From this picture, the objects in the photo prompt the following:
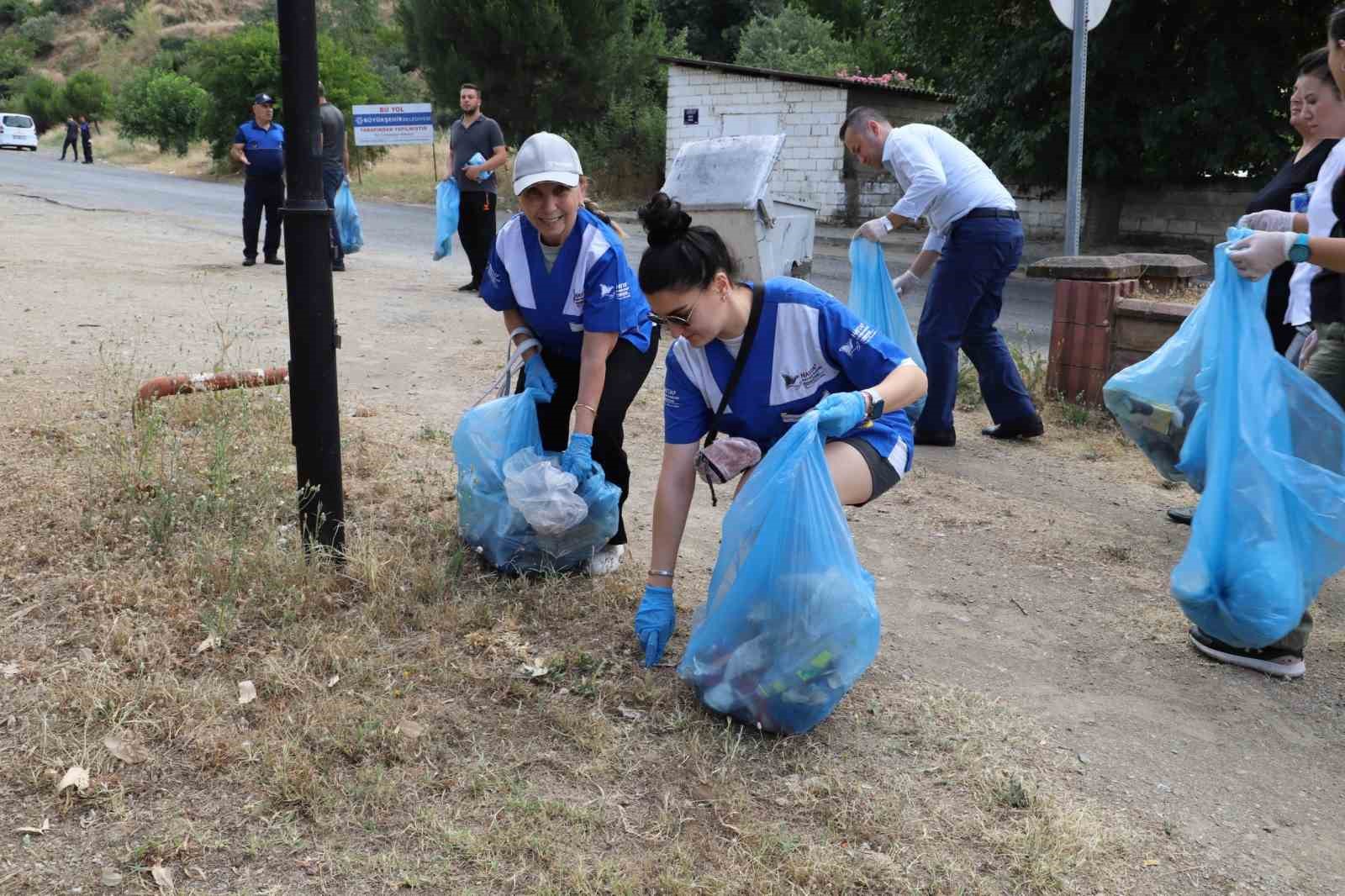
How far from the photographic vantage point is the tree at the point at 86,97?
150 feet

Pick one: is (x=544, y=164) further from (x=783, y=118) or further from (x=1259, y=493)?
(x=783, y=118)

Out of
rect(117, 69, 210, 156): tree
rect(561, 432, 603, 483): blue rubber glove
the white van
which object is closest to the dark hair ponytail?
rect(561, 432, 603, 483): blue rubber glove

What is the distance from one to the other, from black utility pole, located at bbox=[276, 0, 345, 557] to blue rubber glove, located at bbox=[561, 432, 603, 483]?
2.07 ft

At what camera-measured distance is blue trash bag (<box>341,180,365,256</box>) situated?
30.9 feet

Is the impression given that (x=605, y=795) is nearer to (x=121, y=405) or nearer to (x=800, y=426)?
(x=800, y=426)

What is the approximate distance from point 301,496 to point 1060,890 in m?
2.15

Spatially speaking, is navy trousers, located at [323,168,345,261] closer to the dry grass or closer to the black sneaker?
the dry grass

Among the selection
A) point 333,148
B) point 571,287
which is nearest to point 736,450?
point 571,287

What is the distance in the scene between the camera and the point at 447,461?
175 inches

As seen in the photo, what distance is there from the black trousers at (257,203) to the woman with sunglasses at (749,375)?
24.2ft

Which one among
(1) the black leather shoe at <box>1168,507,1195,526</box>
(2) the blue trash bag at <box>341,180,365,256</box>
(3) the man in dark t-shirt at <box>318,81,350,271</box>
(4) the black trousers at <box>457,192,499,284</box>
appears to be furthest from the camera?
(2) the blue trash bag at <box>341,180,365,256</box>

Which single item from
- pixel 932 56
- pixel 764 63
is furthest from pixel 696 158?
pixel 764 63

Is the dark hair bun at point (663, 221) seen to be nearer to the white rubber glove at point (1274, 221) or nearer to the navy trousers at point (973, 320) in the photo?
the white rubber glove at point (1274, 221)

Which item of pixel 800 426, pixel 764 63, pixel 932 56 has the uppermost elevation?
pixel 764 63
